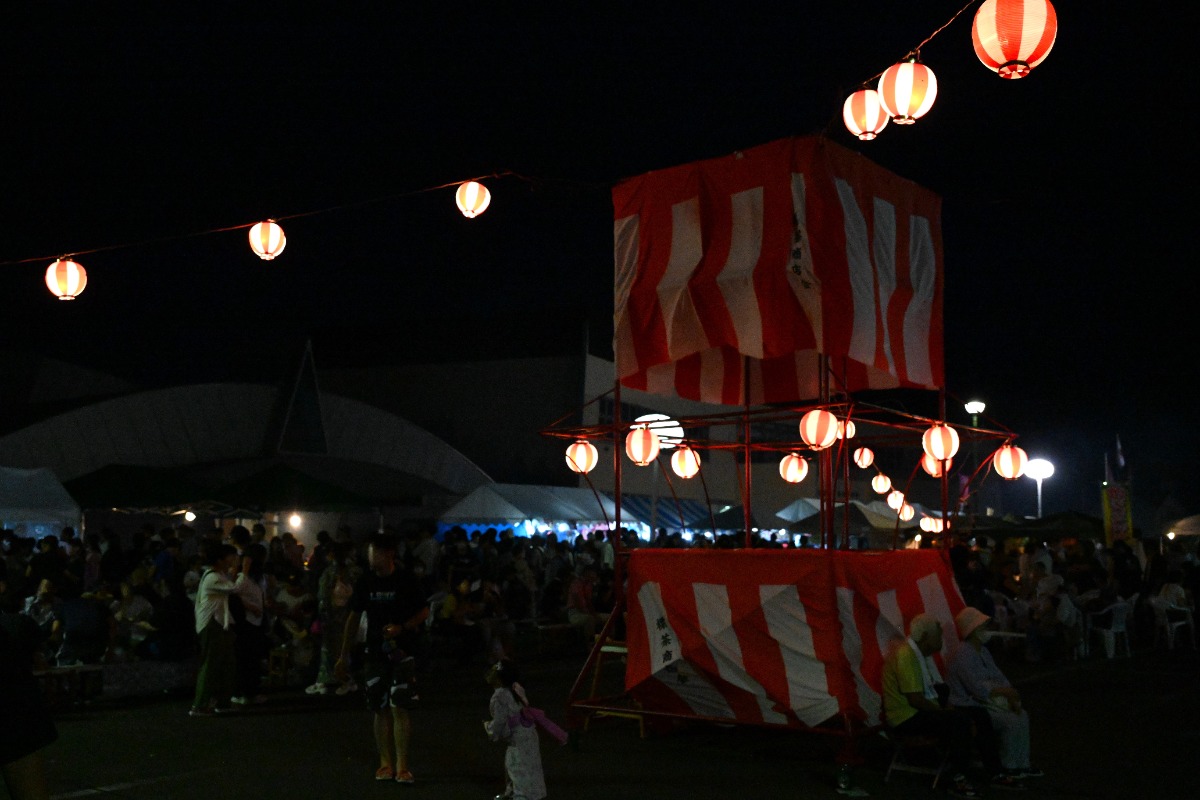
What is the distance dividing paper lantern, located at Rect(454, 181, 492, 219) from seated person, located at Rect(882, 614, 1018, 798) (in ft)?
22.7

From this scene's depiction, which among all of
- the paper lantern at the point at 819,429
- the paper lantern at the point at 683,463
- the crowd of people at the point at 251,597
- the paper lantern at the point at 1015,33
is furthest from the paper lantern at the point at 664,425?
the paper lantern at the point at 1015,33

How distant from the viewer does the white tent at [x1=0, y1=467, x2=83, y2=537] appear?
17141 mm

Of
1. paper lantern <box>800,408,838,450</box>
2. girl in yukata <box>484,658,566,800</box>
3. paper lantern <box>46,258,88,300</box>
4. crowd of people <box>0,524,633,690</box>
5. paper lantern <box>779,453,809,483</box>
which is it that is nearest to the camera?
girl in yukata <box>484,658,566,800</box>

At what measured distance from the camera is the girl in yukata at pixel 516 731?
6.55m

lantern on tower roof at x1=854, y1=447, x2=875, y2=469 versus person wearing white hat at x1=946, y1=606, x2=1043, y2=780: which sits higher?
lantern on tower roof at x1=854, y1=447, x2=875, y2=469

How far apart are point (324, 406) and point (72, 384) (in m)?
10.9

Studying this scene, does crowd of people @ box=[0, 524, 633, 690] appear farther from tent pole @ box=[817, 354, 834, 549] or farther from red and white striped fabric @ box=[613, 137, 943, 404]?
red and white striped fabric @ box=[613, 137, 943, 404]

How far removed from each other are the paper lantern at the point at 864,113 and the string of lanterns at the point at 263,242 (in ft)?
12.5

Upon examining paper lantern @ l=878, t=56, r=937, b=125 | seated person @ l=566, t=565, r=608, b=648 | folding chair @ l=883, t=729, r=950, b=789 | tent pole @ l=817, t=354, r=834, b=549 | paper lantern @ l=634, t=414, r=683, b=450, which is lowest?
folding chair @ l=883, t=729, r=950, b=789

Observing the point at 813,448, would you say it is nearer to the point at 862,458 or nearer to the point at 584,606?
the point at 862,458

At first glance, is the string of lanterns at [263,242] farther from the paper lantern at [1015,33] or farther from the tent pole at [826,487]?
the paper lantern at [1015,33]

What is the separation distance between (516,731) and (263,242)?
25.8ft

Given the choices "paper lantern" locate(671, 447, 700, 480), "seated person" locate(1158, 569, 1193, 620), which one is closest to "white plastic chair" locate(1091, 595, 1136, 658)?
"seated person" locate(1158, 569, 1193, 620)

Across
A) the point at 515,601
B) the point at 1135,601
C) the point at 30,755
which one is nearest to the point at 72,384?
the point at 515,601
